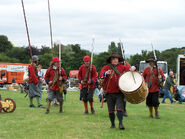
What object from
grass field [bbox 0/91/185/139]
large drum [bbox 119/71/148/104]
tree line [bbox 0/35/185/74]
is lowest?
grass field [bbox 0/91/185/139]

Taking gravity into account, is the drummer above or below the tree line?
below

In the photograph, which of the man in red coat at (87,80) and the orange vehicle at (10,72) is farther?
the orange vehicle at (10,72)

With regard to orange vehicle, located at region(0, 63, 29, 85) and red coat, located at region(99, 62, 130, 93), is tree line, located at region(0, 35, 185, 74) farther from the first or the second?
red coat, located at region(99, 62, 130, 93)

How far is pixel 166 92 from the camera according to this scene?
2000 cm

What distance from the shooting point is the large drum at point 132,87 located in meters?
8.41

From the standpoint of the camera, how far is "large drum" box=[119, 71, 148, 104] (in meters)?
8.41

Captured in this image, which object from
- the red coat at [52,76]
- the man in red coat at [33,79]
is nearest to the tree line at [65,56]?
the man in red coat at [33,79]

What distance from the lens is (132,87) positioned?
8555 mm

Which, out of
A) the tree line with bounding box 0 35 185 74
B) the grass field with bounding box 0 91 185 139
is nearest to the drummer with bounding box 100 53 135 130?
the grass field with bounding box 0 91 185 139

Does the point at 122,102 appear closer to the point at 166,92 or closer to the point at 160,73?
the point at 160,73

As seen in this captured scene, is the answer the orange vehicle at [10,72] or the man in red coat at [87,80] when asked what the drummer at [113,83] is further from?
the orange vehicle at [10,72]

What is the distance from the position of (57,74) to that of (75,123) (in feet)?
9.86

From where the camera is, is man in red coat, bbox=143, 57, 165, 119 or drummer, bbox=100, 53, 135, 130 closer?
drummer, bbox=100, 53, 135, 130

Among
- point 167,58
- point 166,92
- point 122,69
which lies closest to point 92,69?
point 122,69
